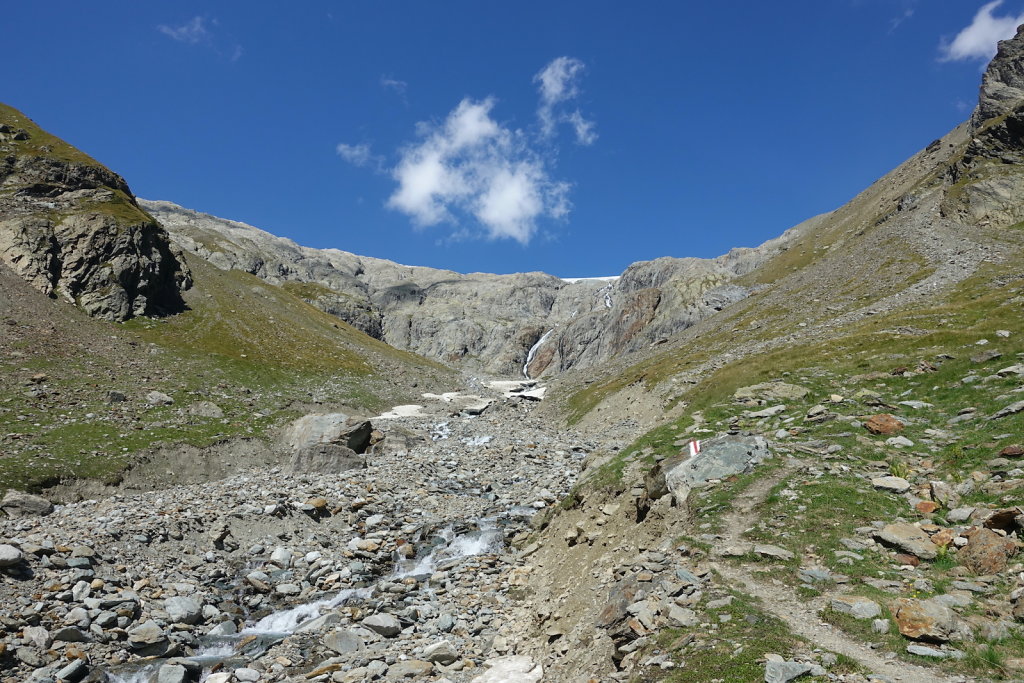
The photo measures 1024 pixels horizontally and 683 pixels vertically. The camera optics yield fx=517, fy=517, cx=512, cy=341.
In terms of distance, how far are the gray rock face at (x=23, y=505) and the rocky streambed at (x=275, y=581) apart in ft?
0.88

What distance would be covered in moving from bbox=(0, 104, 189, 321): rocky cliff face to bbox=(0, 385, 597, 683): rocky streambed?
6280 cm

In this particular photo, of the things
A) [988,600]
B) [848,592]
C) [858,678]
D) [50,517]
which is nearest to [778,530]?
[848,592]

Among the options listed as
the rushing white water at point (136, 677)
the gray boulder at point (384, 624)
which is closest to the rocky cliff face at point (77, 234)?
the rushing white water at point (136, 677)

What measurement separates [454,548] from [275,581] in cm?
788

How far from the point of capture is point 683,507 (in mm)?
17391

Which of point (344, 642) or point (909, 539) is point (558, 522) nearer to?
point (344, 642)

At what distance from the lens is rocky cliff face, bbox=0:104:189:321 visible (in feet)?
247

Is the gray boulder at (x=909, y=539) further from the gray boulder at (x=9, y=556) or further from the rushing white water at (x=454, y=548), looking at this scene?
the gray boulder at (x=9, y=556)

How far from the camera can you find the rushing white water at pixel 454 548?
2331 centimetres

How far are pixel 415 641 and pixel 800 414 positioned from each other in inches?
759

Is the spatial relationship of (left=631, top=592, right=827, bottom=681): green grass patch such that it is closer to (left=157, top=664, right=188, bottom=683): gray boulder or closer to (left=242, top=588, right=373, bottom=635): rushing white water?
(left=242, top=588, right=373, bottom=635): rushing white water

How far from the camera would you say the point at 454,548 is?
24906mm

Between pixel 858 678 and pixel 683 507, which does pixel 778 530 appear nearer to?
pixel 683 507

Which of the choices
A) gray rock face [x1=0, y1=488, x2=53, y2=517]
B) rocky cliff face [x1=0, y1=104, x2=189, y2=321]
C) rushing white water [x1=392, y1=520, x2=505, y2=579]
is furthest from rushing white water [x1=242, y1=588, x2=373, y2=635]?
rocky cliff face [x1=0, y1=104, x2=189, y2=321]
